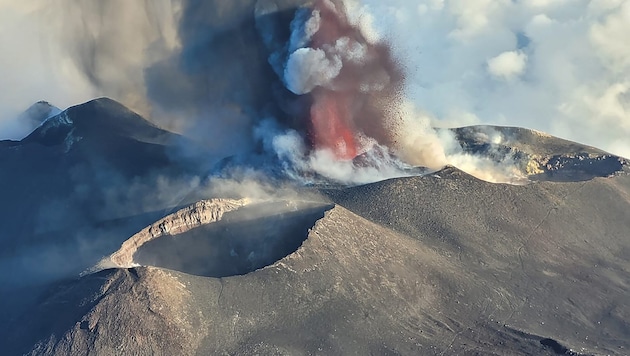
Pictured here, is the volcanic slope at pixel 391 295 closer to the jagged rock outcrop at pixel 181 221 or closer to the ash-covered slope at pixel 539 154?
the jagged rock outcrop at pixel 181 221

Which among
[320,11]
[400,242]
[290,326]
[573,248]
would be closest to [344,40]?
[320,11]

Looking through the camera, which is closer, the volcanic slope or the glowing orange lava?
the volcanic slope

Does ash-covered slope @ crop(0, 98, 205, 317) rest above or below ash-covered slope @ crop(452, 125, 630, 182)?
below

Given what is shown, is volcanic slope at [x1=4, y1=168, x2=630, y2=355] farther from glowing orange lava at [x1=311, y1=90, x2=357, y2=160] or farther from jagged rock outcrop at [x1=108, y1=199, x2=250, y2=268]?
glowing orange lava at [x1=311, y1=90, x2=357, y2=160]

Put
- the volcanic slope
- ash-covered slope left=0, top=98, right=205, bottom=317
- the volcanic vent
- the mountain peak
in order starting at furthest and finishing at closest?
1. the mountain peak
2. ash-covered slope left=0, top=98, right=205, bottom=317
3. the volcanic vent
4. the volcanic slope

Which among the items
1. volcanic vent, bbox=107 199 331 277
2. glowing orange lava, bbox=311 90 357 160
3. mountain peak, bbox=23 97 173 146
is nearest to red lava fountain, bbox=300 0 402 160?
glowing orange lava, bbox=311 90 357 160

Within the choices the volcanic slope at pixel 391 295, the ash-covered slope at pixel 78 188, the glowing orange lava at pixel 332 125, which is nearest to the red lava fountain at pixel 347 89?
the glowing orange lava at pixel 332 125

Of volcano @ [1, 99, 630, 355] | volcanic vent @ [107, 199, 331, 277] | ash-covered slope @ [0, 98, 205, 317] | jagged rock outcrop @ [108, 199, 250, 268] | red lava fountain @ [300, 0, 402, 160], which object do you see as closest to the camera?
volcano @ [1, 99, 630, 355]
